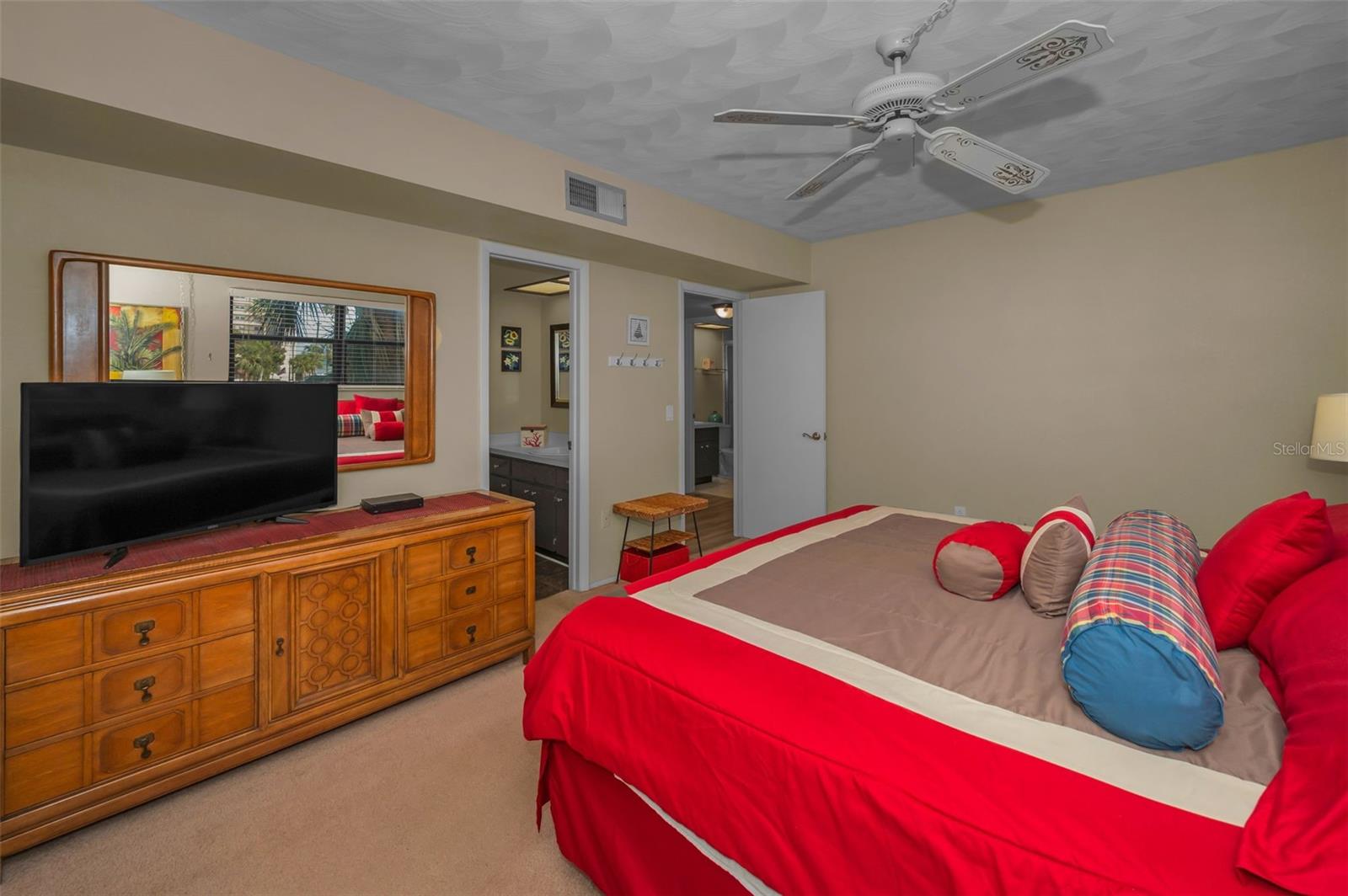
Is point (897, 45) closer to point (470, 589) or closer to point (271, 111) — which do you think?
point (271, 111)

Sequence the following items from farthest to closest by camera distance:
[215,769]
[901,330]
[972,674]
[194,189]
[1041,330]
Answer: [901,330]
[1041,330]
[194,189]
[215,769]
[972,674]

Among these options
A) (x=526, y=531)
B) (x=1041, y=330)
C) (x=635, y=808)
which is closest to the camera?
(x=635, y=808)

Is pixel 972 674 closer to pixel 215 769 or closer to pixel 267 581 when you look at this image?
A: pixel 267 581

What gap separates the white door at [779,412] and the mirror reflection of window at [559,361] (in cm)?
163

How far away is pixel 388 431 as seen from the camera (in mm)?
2887

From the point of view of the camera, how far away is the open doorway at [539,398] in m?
3.81

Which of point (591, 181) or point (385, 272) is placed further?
point (591, 181)

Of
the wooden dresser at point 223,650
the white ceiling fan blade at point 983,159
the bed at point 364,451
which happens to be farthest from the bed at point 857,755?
the bed at point 364,451

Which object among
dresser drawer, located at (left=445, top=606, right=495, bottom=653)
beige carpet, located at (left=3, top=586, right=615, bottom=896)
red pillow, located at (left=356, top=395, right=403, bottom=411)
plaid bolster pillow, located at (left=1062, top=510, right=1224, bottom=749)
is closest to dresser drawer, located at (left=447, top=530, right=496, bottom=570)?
dresser drawer, located at (left=445, top=606, right=495, bottom=653)

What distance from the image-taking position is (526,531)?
283 cm

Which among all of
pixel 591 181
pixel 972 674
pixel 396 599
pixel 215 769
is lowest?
pixel 215 769

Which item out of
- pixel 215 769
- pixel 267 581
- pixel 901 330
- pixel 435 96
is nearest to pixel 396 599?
pixel 267 581

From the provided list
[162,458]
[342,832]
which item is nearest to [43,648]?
[162,458]

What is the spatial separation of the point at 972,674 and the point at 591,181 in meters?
2.87
